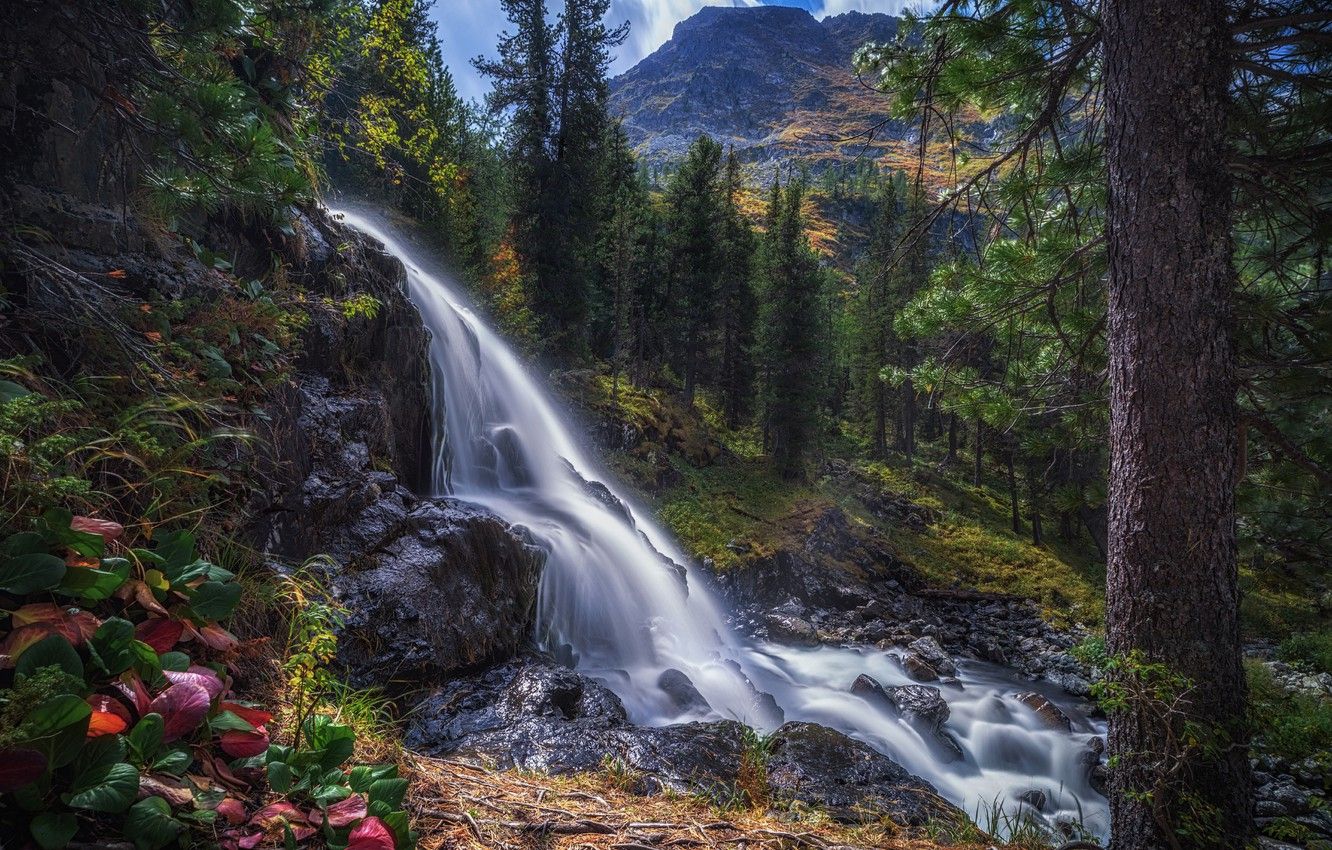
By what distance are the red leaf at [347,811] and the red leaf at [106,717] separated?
0.65 meters

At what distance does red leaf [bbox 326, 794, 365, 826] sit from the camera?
73.0 inches

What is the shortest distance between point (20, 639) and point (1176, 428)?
4.56 m

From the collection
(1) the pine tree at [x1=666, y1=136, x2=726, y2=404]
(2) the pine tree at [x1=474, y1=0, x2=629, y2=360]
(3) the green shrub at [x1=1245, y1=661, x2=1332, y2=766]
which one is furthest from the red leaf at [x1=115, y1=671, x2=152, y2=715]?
(1) the pine tree at [x1=666, y1=136, x2=726, y2=404]

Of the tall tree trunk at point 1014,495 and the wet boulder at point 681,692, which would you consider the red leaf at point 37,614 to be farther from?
the tall tree trunk at point 1014,495

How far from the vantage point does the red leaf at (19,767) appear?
133 centimetres

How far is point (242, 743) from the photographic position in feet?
6.31

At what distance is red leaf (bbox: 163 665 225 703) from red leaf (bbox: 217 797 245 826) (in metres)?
0.35

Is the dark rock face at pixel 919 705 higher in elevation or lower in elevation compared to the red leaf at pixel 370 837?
lower

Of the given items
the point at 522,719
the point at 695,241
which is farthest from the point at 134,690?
the point at 695,241

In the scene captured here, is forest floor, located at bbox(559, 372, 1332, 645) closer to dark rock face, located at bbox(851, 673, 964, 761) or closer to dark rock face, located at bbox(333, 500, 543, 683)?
dark rock face, located at bbox(851, 673, 964, 761)

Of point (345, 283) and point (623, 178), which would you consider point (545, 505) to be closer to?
point (345, 283)

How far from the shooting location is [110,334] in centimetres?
296

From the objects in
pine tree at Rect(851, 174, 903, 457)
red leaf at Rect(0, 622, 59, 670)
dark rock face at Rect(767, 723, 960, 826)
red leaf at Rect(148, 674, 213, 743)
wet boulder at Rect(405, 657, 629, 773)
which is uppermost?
pine tree at Rect(851, 174, 903, 457)

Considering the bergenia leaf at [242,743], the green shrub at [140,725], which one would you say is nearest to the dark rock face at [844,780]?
the green shrub at [140,725]
